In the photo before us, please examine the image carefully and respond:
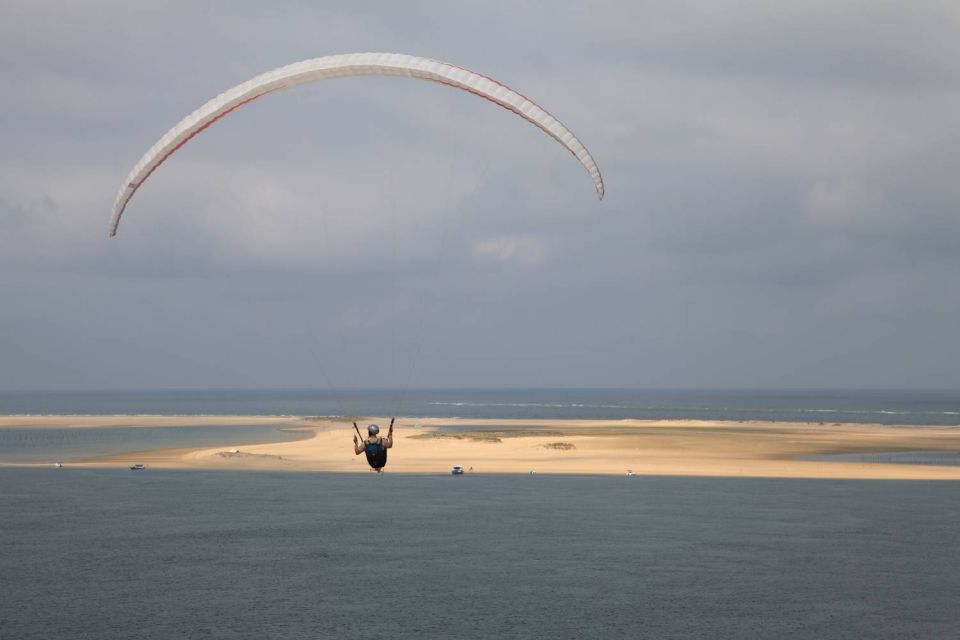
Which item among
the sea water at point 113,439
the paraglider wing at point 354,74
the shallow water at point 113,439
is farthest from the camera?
the shallow water at point 113,439

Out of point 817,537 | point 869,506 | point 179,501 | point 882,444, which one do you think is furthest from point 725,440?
point 179,501

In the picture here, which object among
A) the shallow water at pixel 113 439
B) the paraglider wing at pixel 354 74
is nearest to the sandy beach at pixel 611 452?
the shallow water at pixel 113 439

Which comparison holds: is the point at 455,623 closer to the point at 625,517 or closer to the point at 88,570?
Answer: the point at 88,570

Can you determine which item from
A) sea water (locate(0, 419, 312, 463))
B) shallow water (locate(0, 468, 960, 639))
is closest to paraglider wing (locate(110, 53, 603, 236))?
shallow water (locate(0, 468, 960, 639))

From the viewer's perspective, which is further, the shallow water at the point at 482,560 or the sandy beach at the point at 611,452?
the sandy beach at the point at 611,452

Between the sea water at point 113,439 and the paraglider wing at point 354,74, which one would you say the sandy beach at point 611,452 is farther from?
the paraglider wing at point 354,74

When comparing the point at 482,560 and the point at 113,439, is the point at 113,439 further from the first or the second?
the point at 482,560
